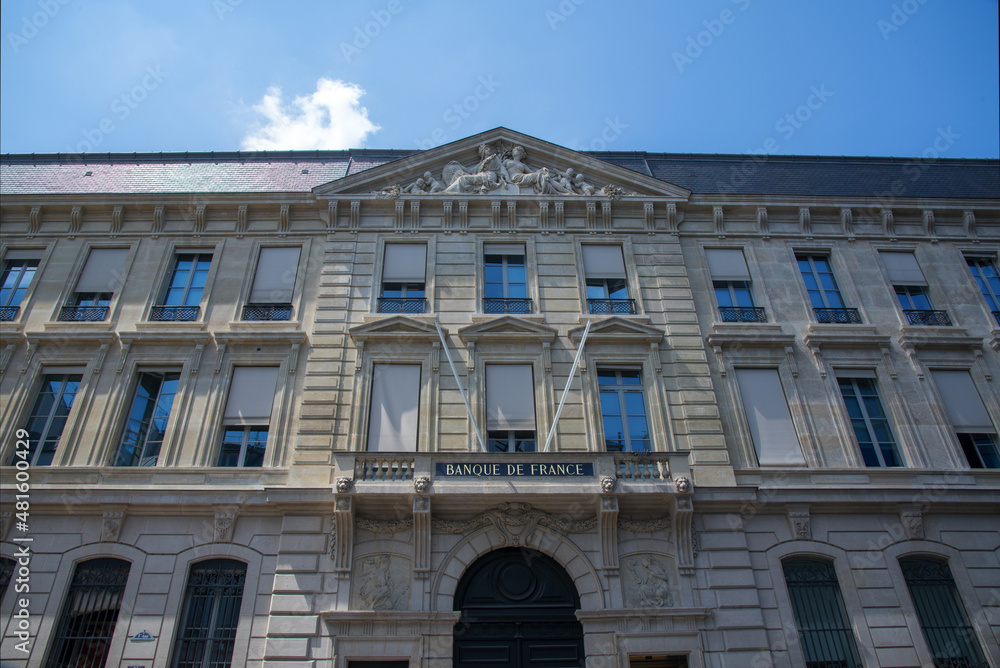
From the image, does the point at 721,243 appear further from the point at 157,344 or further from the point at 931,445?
the point at 157,344

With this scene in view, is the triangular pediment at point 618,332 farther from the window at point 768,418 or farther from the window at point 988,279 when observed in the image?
the window at point 988,279

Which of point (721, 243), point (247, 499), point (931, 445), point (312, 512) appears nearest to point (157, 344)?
point (247, 499)

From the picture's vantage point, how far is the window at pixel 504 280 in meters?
16.0

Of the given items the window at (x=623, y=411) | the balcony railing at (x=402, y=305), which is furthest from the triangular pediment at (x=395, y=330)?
the window at (x=623, y=411)

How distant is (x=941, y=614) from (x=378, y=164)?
1724 centimetres

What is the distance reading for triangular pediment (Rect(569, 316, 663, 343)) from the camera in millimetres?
15367

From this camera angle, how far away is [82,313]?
51.9ft

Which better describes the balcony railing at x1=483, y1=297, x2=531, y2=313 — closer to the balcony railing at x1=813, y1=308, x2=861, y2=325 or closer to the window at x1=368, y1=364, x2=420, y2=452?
the window at x1=368, y1=364, x2=420, y2=452

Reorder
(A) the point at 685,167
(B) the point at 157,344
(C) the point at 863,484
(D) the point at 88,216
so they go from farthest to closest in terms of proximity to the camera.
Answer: (A) the point at 685,167 → (D) the point at 88,216 → (B) the point at 157,344 → (C) the point at 863,484

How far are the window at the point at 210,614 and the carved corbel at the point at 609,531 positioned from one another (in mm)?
6987

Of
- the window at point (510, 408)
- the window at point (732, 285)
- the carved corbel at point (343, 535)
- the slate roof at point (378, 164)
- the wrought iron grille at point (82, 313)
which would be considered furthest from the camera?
the slate roof at point (378, 164)

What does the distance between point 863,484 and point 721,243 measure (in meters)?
7.03

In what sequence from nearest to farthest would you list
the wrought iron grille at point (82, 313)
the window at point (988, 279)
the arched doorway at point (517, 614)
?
1. the arched doorway at point (517, 614)
2. the wrought iron grille at point (82, 313)
3. the window at point (988, 279)

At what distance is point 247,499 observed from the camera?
1294 centimetres
